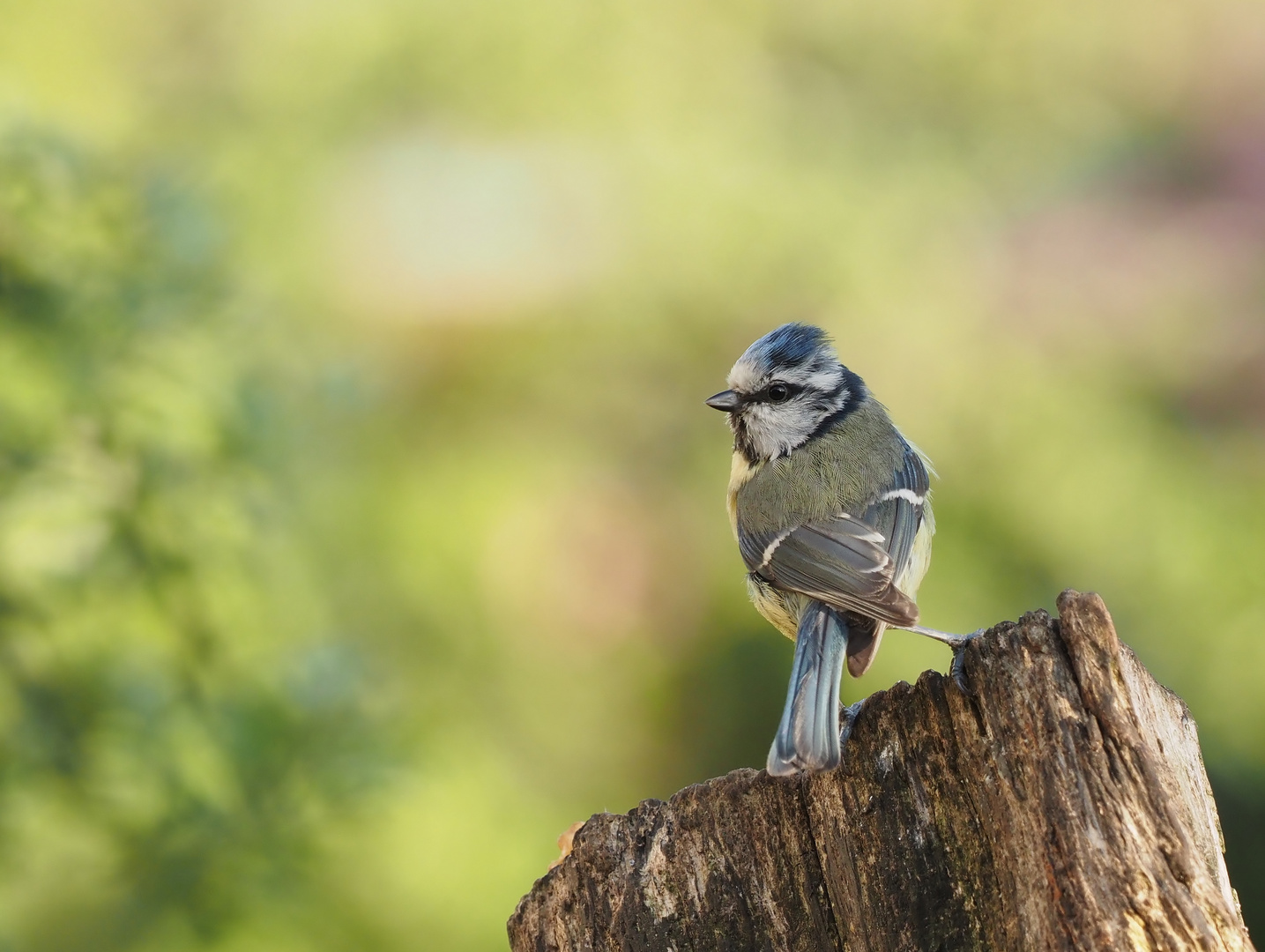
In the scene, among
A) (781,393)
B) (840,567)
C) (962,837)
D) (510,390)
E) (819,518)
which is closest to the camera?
(962,837)

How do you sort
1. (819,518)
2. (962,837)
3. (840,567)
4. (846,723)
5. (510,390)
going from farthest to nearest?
(510,390) → (819,518) → (840,567) → (846,723) → (962,837)

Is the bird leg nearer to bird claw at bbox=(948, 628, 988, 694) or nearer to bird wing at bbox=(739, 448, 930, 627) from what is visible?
bird claw at bbox=(948, 628, 988, 694)

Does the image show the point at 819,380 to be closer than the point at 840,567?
No

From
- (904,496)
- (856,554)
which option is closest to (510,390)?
(904,496)

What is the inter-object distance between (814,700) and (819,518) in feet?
1.76

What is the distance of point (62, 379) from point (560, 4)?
119 inches

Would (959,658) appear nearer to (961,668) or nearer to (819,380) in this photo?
(961,668)

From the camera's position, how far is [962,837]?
1.25 meters

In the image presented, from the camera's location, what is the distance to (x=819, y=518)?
1.93 m

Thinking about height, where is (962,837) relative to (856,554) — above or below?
below

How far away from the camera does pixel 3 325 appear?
203 centimetres

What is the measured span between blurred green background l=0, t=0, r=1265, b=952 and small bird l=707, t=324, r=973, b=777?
2.51 feet

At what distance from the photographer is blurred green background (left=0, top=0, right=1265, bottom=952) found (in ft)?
6.77

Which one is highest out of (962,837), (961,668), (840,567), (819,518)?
(819,518)
